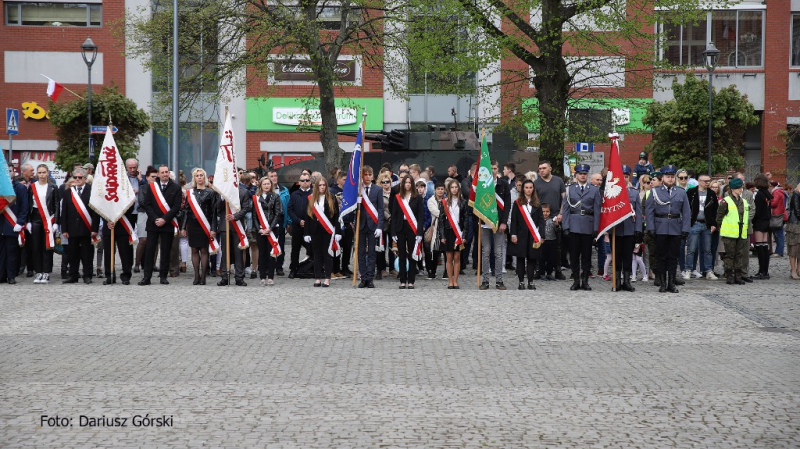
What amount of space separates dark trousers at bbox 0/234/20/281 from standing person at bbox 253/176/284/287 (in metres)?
3.94

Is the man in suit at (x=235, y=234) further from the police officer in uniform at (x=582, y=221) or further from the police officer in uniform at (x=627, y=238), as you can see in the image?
the police officer in uniform at (x=627, y=238)

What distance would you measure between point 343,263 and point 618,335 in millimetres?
8039

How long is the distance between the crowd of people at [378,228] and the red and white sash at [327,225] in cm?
2

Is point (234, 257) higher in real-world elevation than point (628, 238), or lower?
lower

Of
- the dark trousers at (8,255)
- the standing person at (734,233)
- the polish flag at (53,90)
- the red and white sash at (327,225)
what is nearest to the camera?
the red and white sash at (327,225)

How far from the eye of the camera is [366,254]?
16.5 m

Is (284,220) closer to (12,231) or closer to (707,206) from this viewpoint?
(12,231)

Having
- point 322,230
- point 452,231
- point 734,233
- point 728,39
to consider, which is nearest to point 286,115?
point 728,39

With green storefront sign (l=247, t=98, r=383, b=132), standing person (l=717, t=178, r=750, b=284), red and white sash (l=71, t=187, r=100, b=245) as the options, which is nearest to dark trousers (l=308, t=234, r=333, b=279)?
red and white sash (l=71, t=187, r=100, b=245)

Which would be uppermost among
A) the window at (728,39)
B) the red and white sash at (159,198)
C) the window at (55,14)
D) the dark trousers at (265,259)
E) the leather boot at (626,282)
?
the window at (55,14)

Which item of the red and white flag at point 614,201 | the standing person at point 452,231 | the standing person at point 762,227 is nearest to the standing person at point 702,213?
the standing person at point 762,227

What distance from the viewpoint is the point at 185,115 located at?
4150 centimetres

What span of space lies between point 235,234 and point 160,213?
1225mm

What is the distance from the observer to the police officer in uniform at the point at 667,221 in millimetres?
16188
